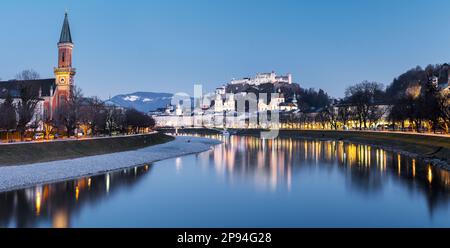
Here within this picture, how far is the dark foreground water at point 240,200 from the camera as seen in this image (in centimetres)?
1809

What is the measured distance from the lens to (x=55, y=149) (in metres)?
38.9

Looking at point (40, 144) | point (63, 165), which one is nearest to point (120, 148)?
point (40, 144)

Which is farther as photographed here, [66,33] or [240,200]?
[66,33]

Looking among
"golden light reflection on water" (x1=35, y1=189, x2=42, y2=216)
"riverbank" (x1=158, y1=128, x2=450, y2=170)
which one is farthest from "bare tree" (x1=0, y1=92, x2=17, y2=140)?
"riverbank" (x1=158, y1=128, x2=450, y2=170)

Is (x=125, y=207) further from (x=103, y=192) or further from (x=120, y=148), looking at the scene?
(x=120, y=148)

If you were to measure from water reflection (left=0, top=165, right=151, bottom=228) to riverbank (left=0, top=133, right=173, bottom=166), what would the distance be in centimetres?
829

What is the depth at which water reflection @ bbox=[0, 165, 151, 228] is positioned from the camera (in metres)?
17.8

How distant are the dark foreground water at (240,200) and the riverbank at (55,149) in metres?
7.90

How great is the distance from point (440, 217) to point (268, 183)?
11914 millimetres

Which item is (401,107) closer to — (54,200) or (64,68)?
(64,68)

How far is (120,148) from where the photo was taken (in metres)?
51.1

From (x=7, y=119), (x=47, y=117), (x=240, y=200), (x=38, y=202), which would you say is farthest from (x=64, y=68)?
(x=240, y=200)

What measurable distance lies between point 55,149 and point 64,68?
50850 millimetres

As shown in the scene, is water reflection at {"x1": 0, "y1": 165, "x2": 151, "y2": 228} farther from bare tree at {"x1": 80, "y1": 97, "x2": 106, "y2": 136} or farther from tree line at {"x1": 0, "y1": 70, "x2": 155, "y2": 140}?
bare tree at {"x1": 80, "y1": 97, "x2": 106, "y2": 136}
